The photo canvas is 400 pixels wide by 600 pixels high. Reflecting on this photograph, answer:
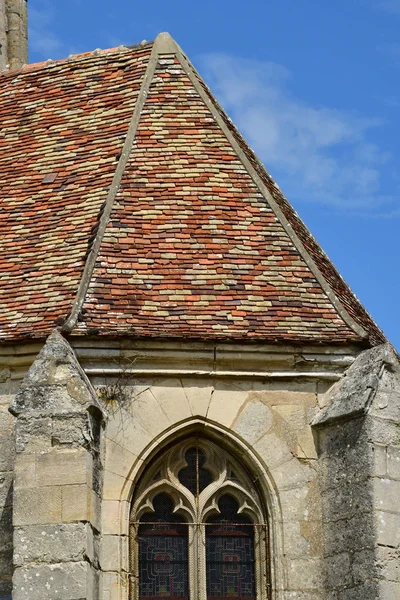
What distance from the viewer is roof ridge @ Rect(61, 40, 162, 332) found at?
46.9 feet

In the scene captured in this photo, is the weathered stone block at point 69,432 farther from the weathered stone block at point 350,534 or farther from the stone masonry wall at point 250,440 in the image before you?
the weathered stone block at point 350,534

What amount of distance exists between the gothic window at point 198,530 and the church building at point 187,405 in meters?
0.01

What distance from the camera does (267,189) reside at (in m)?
16.0

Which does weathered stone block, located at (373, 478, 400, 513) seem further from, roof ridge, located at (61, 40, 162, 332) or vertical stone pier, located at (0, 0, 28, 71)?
vertical stone pier, located at (0, 0, 28, 71)

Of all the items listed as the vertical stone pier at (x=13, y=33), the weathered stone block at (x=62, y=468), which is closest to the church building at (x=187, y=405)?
the weathered stone block at (x=62, y=468)

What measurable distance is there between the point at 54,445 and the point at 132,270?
2.34 metres

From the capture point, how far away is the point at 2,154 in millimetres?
17312

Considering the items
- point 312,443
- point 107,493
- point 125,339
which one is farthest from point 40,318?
point 312,443

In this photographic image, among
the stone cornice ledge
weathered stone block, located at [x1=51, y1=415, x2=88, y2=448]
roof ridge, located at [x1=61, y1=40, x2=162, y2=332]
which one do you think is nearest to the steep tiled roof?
roof ridge, located at [x1=61, y1=40, x2=162, y2=332]

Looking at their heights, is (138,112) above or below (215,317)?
above

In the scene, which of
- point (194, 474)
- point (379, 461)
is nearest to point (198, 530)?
point (194, 474)

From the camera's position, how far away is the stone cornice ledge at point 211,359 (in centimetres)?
1402

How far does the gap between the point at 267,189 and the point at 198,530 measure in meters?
3.93

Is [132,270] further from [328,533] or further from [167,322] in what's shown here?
[328,533]
